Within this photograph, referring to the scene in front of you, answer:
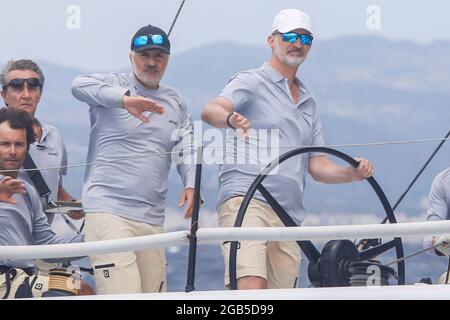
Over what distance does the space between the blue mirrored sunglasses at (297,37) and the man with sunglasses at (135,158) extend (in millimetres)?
323

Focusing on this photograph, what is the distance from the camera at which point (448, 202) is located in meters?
3.76

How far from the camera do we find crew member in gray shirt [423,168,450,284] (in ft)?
12.1

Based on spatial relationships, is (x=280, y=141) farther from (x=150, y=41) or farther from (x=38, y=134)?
(x=38, y=134)

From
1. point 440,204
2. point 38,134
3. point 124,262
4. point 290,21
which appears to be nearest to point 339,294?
point 440,204

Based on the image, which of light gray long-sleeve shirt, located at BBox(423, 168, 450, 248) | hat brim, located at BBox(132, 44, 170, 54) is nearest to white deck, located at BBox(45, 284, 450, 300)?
light gray long-sleeve shirt, located at BBox(423, 168, 450, 248)

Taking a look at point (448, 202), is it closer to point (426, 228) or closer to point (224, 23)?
point (426, 228)

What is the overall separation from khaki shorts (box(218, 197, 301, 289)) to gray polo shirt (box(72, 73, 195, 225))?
5.5 inches

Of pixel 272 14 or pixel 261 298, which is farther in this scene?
pixel 272 14

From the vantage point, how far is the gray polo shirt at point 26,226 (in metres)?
3.71

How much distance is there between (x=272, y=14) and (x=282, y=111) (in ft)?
0.97

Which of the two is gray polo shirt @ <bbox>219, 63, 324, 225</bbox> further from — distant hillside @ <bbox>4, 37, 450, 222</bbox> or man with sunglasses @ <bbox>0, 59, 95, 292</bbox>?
man with sunglasses @ <bbox>0, 59, 95, 292</bbox>

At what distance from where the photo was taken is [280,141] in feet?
12.3

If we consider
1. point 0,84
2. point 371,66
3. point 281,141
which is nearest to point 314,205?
point 281,141

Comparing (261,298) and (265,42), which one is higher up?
(265,42)
